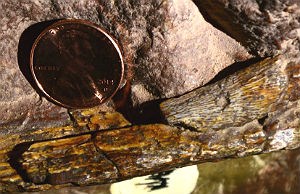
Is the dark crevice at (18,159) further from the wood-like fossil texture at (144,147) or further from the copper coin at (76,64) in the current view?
the copper coin at (76,64)

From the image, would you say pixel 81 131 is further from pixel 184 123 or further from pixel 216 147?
pixel 216 147

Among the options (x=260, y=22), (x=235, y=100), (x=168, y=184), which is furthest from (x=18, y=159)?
(x=260, y=22)

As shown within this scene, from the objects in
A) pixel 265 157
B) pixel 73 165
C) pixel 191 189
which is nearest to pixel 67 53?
pixel 73 165

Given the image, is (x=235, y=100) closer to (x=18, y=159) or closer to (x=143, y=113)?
(x=143, y=113)

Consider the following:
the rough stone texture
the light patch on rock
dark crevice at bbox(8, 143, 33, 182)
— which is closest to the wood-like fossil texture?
dark crevice at bbox(8, 143, 33, 182)

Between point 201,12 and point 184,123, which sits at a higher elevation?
point 201,12
